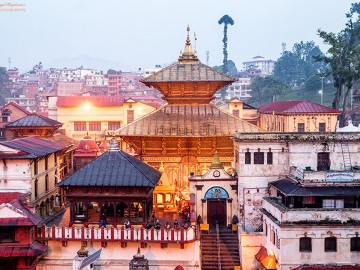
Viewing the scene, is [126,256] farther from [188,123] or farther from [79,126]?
[79,126]

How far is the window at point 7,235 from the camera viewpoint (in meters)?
29.1

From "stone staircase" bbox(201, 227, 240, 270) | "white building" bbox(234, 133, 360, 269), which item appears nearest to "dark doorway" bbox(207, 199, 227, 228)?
"stone staircase" bbox(201, 227, 240, 270)

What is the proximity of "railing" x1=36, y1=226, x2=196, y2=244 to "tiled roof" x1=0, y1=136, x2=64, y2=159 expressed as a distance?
5174 mm

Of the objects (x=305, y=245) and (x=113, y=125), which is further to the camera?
(x=113, y=125)

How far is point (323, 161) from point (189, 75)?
1204 centimetres

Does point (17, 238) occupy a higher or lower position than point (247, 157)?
lower

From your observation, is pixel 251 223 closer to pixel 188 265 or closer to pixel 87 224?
pixel 188 265

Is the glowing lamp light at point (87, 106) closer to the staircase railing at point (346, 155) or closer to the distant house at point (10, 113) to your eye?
the distant house at point (10, 113)

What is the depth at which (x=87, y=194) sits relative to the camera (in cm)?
3170

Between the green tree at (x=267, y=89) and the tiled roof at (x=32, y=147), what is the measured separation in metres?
71.3

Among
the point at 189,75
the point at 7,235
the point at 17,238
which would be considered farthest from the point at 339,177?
the point at 7,235

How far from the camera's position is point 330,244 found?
1128 inches

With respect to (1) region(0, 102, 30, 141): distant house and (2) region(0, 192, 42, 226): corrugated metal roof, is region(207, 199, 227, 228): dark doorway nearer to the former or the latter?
(2) region(0, 192, 42, 226): corrugated metal roof

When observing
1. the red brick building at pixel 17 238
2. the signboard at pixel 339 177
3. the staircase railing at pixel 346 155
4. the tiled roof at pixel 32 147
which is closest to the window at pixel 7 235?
the red brick building at pixel 17 238
